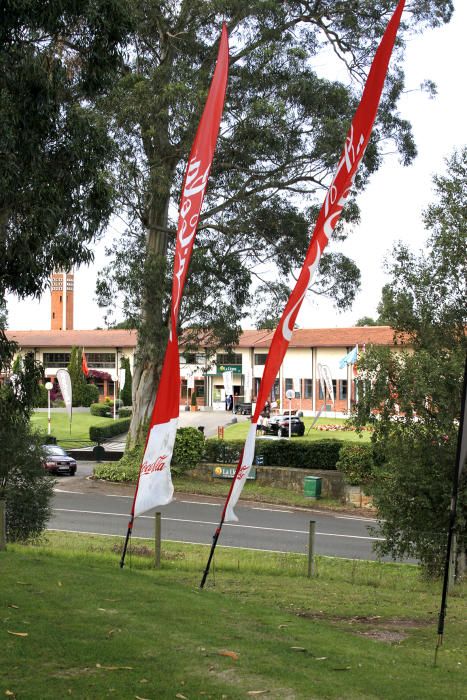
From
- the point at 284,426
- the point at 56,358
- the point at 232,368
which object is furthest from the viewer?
the point at 56,358

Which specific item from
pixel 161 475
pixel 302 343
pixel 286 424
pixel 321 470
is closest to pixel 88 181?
pixel 161 475

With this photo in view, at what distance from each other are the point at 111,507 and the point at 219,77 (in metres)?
17.3

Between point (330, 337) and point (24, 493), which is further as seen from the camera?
point (330, 337)

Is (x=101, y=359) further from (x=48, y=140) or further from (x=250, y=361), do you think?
(x=48, y=140)

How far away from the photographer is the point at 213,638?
7887 mm

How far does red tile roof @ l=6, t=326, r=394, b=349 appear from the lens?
60.2 meters

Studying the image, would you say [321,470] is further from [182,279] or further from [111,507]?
[182,279]

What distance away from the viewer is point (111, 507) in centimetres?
2659

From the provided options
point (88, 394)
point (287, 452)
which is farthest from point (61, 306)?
point (287, 452)

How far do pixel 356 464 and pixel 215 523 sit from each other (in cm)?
664

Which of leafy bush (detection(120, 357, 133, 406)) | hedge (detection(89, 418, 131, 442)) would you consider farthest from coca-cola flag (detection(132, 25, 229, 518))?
leafy bush (detection(120, 357, 133, 406))

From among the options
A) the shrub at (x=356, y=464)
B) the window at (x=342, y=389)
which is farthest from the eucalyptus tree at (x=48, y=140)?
the window at (x=342, y=389)

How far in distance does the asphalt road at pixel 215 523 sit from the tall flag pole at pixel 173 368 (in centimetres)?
891

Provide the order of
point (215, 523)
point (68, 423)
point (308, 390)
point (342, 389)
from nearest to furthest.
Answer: point (215, 523) → point (68, 423) → point (342, 389) → point (308, 390)
